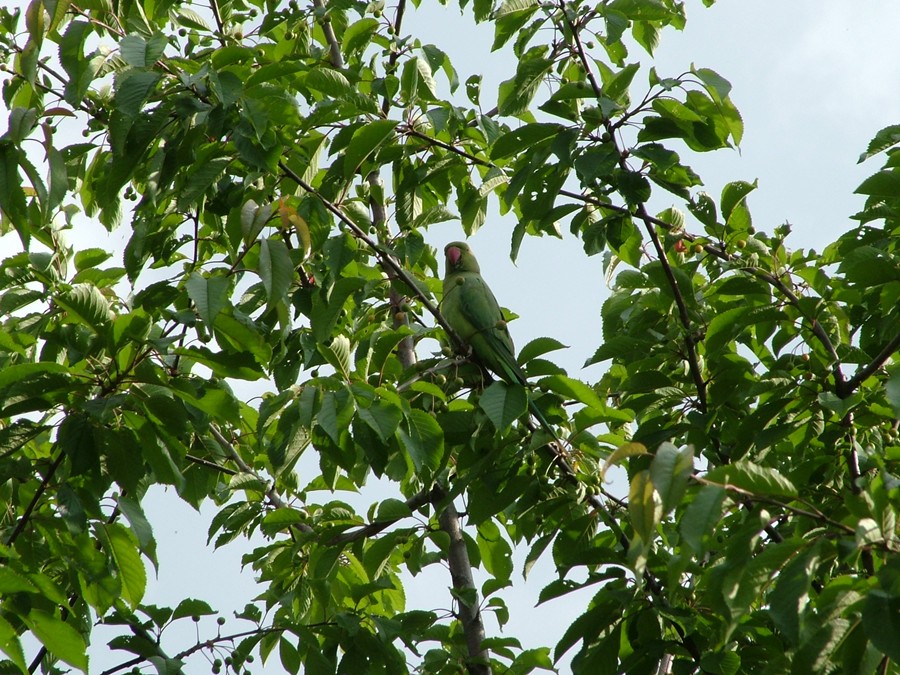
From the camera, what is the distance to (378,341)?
3023 mm

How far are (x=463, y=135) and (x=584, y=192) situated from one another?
0.60 m

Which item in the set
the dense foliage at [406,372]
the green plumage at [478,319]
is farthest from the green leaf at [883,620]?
the green plumage at [478,319]

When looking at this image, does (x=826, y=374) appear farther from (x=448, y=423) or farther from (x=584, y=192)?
(x=448, y=423)

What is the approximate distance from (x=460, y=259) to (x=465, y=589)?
261 cm

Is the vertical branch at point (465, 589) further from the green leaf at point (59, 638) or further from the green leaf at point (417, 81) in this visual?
the green leaf at point (417, 81)

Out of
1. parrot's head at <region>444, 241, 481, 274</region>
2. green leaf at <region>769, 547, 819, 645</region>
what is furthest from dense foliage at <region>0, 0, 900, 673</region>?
parrot's head at <region>444, 241, 481, 274</region>

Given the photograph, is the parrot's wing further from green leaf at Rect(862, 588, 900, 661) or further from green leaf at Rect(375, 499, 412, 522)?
green leaf at Rect(862, 588, 900, 661)

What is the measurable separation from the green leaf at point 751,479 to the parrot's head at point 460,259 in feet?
12.4

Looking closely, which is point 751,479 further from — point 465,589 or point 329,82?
point 329,82

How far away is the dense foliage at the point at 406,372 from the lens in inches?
98.6

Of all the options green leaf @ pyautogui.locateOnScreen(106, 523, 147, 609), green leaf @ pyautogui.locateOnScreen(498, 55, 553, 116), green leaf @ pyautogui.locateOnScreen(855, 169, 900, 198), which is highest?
green leaf @ pyautogui.locateOnScreen(498, 55, 553, 116)

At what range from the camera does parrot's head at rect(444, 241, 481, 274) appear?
5637mm

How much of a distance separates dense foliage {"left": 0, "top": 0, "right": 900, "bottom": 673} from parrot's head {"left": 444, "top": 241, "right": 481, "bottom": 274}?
1612mm

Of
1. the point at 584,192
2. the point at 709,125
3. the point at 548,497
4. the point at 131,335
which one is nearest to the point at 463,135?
the point at 584,192
